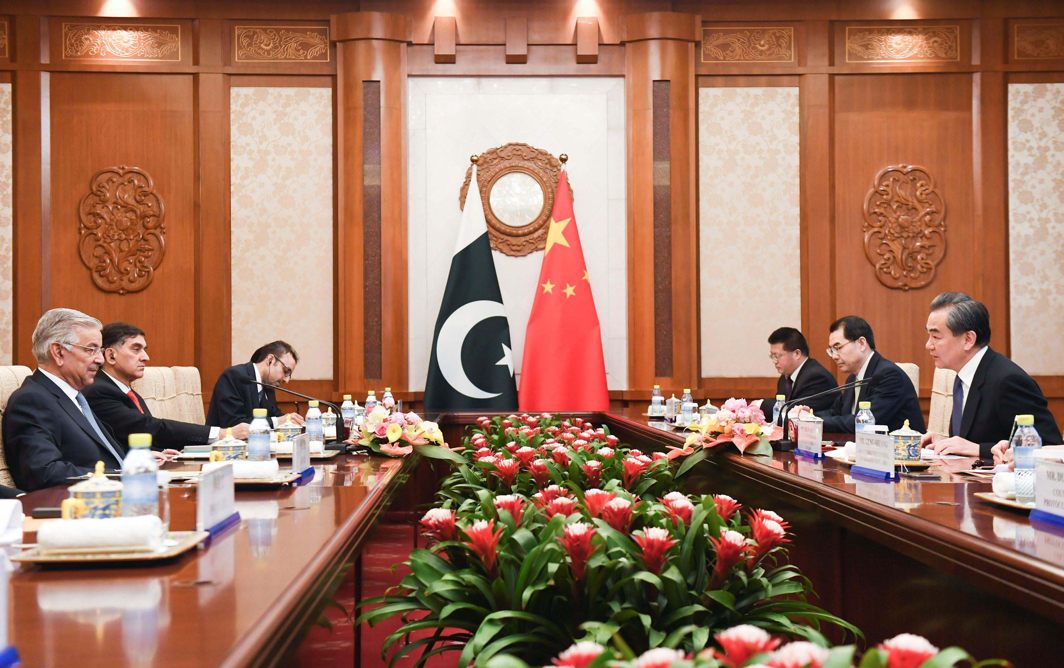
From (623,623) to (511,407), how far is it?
16.7 feet

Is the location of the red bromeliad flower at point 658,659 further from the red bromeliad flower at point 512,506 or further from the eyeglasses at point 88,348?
the eyeglasses at point 88,348

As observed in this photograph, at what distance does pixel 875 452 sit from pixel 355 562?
54.7 inches

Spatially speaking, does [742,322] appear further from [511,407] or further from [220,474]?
[220,474]

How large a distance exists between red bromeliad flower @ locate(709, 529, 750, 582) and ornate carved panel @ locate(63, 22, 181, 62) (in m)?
6.35

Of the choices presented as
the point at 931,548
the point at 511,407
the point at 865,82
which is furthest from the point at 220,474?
the point at 865,82

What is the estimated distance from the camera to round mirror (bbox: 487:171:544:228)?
700 centimetres

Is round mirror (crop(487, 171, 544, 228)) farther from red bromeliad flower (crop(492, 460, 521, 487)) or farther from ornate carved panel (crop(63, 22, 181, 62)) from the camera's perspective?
red bromeliad flower (crop(492, 460, 521, 487))

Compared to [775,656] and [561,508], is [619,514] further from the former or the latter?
[775,656]

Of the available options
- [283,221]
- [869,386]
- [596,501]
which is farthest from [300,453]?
[283,221]

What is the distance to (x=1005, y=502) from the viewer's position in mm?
1934

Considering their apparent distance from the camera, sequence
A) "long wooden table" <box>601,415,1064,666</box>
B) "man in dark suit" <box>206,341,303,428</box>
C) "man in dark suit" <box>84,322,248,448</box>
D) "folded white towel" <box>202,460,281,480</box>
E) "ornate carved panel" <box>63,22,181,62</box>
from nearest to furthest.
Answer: "long wooden table" <box>601,415,1064,666</box>, "folded white towel" <box>202,460,281,480</box>, "man in dark suit" <box>84,322,248,448</box>, "man in dark suit" <box>206,341,303,428</box>, "ornate carved panel" <box>63,22,181,62</box>

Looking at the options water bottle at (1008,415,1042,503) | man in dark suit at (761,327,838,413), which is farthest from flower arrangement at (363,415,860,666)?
man in dark suit at (761,327,838,413)

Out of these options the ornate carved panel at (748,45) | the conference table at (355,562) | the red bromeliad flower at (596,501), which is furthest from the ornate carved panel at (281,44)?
the red bromeliad flower at (596,501)

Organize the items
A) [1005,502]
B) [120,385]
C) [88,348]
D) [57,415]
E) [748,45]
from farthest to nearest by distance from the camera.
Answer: [748,45] < [120,385] < [88,348] < [57,415] < [1005,502]
